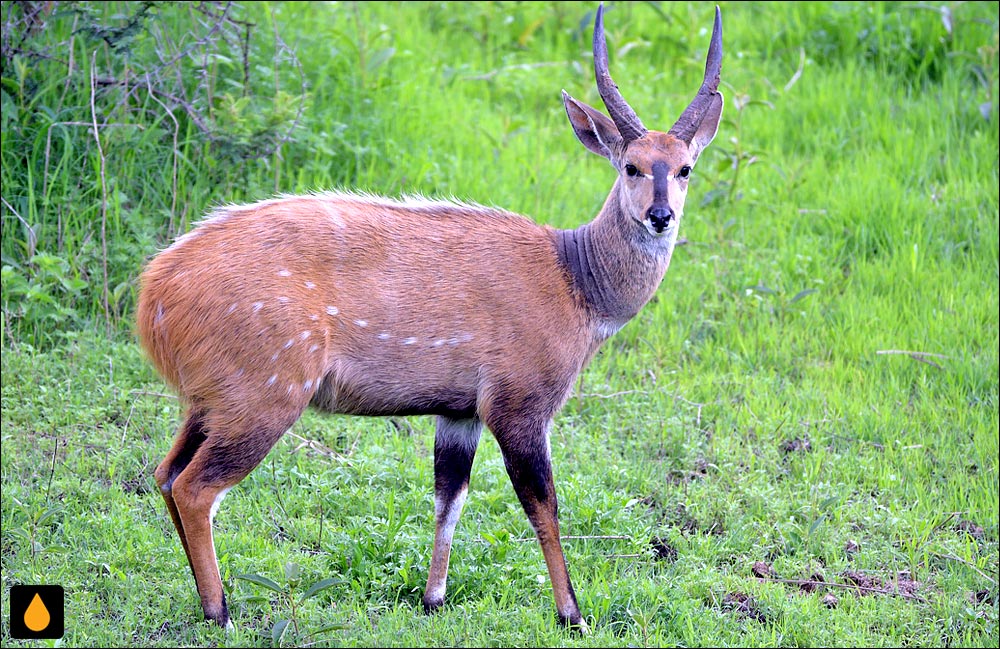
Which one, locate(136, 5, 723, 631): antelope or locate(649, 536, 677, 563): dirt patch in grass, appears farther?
locate(649, 536, 677, 563): dirt patch in grass

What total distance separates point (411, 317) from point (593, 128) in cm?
119

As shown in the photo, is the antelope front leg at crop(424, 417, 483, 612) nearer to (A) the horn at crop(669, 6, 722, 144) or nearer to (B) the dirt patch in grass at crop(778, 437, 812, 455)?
(A) the horn at crop(669, 6, 722, 144)

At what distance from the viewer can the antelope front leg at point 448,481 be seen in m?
5.07

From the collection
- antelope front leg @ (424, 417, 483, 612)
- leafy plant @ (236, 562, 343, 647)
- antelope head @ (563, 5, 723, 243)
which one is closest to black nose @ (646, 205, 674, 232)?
antelope head @ (563, 5, 723, 243)

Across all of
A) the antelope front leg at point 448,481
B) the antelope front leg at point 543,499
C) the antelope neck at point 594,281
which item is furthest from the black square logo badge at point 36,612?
the antelope neck at point 594,281

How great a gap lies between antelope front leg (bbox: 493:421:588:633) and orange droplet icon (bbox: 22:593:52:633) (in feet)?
5.89

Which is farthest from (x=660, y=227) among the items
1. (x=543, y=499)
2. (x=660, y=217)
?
(x=543, y=499)

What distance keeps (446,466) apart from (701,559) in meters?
1.24

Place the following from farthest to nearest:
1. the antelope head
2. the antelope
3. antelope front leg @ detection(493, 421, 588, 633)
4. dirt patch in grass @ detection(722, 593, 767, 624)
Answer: dirt patch in grass @ detection(722, 593, 767, 624), the antelope head, antelope front leg @ detection(493, 421, 588, 633), the antelope

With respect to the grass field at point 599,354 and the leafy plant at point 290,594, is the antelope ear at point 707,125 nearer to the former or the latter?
the grass field at point 599,354

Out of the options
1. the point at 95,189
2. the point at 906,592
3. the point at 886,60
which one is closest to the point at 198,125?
the point at 95,189

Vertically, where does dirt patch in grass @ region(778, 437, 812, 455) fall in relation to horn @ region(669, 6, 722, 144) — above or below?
below

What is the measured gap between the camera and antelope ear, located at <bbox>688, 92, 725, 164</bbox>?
5.23 metres

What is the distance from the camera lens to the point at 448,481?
5137 mm
